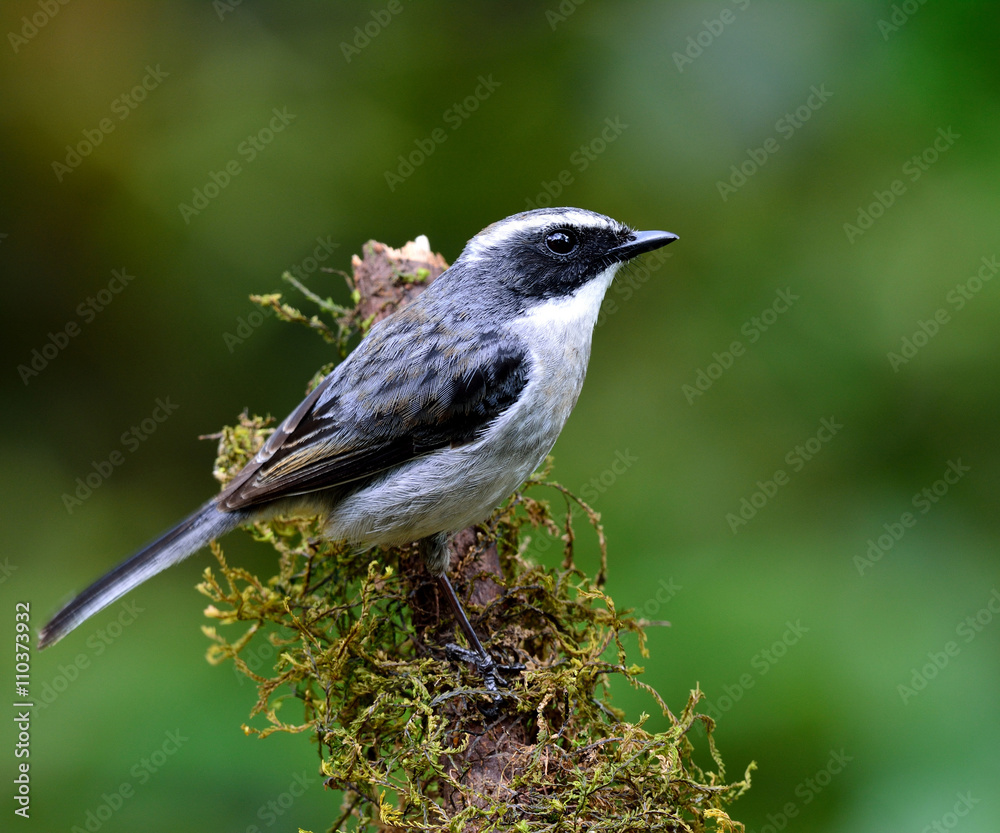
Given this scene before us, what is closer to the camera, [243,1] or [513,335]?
[513,335]

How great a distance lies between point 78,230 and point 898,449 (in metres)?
4.87

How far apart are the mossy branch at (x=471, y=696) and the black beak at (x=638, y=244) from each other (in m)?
1.02

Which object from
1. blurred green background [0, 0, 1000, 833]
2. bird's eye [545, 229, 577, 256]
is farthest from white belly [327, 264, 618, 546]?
blurred green background [0, 0, 1000, 833]

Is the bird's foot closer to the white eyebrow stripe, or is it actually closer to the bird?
the bird

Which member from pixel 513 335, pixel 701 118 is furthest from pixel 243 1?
pixel 513 335

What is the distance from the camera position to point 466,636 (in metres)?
3.18

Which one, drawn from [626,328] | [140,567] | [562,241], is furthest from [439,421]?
[626,328]

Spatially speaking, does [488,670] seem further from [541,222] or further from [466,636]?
[541,222]

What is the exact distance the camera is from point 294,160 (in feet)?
17.0

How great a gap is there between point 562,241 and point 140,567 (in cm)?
212

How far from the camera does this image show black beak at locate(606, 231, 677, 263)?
11.8ft

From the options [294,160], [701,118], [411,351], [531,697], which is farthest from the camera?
[294,160]

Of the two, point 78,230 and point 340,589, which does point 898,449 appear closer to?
point 340,589

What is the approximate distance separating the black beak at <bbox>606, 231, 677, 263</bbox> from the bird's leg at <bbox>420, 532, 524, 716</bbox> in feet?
4.44
